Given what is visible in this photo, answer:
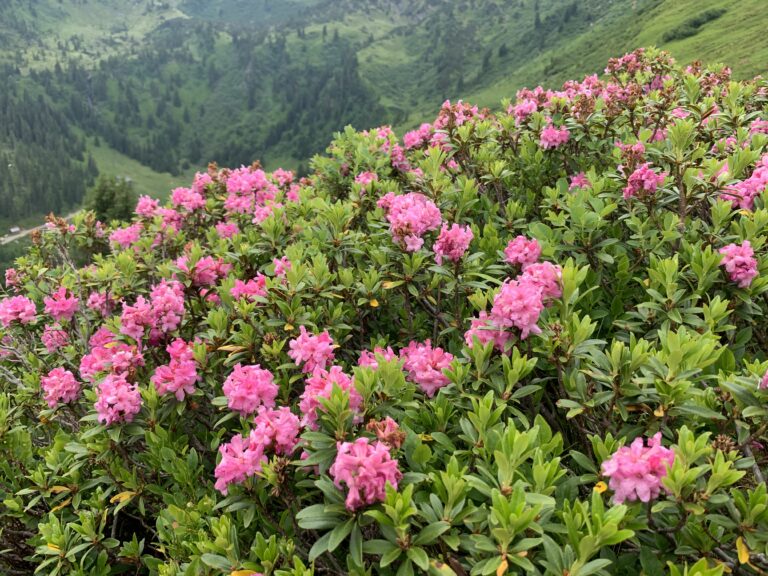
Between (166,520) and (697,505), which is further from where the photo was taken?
(166,520)

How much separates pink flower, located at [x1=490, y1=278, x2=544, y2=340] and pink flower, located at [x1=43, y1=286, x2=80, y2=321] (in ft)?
16.7

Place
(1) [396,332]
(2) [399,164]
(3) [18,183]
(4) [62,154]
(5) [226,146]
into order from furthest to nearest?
(5) [226,146], (4) [62,154], (3) [18,183], (2) [399,164], (1) [396,332]

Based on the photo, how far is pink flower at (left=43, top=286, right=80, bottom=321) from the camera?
5562 millimetres

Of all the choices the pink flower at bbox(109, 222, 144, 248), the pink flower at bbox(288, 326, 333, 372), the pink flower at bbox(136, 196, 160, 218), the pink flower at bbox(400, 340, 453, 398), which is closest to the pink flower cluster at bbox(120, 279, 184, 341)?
the pink flower at bbox(288, 326, 333, 372)

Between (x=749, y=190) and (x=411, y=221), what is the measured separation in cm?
291

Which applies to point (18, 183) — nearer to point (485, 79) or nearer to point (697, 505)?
point (485, 79)

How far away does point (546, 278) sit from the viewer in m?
3.23

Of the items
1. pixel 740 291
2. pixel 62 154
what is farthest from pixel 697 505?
pixel 62 154

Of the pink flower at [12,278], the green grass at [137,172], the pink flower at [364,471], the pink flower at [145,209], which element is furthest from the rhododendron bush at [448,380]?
the green grass at [137,172]

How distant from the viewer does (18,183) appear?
138500mm

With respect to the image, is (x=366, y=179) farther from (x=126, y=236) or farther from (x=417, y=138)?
(x=126, y=236)

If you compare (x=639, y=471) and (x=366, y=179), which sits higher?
(x=366, y=179)

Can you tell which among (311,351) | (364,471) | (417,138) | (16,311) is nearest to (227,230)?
(16,311)

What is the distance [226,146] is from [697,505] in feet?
662
